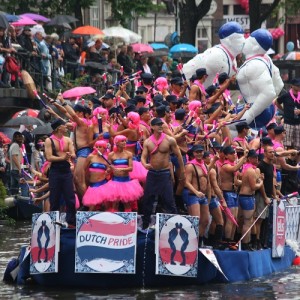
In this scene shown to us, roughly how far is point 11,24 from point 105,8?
21.3 metres

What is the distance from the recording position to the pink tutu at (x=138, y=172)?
959 inches

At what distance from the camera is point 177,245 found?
23094mm

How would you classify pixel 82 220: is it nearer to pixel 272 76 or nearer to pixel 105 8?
pixel 272 76

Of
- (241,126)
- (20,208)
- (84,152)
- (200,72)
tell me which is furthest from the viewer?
(20,208)

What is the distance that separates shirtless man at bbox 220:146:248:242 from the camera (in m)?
24.9

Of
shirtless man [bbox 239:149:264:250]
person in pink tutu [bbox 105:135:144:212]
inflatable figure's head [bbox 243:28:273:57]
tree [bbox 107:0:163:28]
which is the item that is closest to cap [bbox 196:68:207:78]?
inflatable figure's head [bbox 243:28:273:57]

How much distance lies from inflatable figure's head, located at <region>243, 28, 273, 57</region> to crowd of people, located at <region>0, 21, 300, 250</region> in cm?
78

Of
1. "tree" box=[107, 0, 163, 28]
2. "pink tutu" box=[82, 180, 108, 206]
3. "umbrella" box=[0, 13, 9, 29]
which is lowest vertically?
"pink tutu" box=[82, 180, 108, 206]

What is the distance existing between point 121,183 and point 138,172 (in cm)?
73

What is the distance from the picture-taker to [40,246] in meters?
23.5

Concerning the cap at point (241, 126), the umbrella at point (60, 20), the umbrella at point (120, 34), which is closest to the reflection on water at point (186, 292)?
the cap at point (241, 126)

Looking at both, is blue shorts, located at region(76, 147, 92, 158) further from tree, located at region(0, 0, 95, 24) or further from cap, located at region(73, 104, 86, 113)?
tree, located at region(0, 0, 95, 24)

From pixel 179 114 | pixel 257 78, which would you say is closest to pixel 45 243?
pixel 179 114

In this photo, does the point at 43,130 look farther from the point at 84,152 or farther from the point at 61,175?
the point at 61,175
